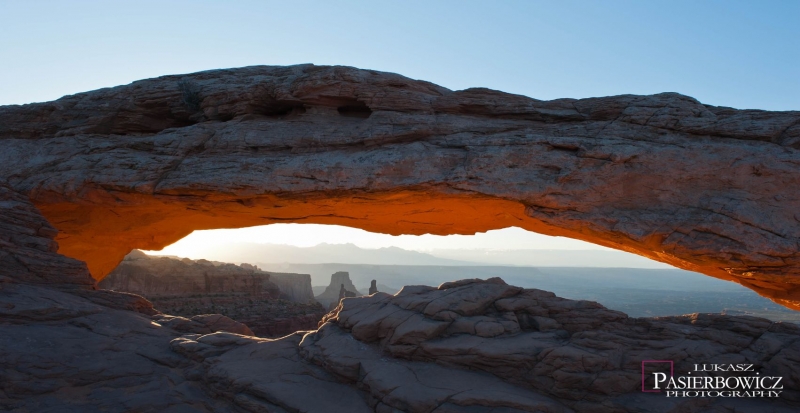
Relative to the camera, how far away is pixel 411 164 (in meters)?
14.6

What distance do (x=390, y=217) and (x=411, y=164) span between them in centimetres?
319

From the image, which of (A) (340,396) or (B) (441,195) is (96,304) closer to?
(A) (340,396)

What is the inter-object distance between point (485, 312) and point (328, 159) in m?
6.82

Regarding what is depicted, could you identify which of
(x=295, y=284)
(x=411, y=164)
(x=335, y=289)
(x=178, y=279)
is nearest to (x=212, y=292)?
(x=178, y=279)

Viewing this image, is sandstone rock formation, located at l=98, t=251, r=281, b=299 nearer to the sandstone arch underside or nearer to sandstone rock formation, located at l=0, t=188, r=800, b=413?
the sandstone arch underside

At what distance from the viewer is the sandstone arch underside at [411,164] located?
42.1 feet

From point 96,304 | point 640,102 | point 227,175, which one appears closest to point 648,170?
point 640,102

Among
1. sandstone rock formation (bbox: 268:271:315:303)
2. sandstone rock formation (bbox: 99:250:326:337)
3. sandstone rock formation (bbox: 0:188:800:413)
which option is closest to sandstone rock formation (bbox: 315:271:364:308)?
sandstone rock formation (bbox: 268:271:315:303)

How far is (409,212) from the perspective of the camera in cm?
1644

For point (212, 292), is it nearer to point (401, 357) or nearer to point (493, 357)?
point (401, 357)

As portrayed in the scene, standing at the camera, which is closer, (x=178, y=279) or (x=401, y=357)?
(x=401, y=357)

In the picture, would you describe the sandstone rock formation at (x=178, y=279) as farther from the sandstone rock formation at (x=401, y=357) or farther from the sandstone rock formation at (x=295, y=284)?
the sandstone rock formation at (x=401, y=357)

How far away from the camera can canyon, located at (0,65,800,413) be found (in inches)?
404

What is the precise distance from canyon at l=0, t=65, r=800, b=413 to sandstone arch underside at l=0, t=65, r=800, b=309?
2.6 inches
